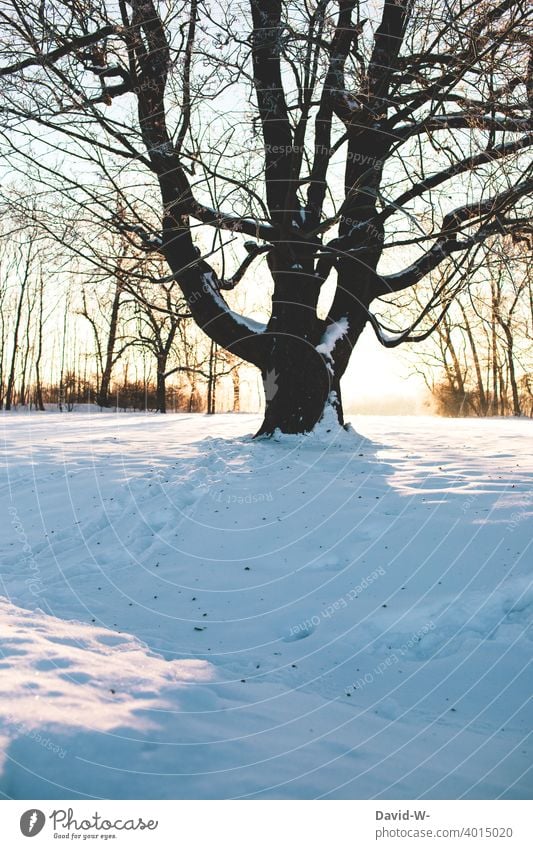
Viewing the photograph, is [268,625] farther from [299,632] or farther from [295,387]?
[295,387]

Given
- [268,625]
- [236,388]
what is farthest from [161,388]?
[268,625]

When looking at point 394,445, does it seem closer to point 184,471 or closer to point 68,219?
point 184,471

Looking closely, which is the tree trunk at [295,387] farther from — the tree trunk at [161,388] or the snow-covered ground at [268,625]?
the tree trunk at [161,388]

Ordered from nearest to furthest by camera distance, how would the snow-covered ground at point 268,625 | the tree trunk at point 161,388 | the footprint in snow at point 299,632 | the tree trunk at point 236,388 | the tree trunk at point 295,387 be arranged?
the snow-covered ground at point 268,625, the footprint in snow at point 299,632, the tree trunk at point 295,387, the tree trunk at point 161,388, the tree trunk at point 236,388

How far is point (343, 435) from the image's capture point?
9398mm

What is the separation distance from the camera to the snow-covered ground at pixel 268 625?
256 cm

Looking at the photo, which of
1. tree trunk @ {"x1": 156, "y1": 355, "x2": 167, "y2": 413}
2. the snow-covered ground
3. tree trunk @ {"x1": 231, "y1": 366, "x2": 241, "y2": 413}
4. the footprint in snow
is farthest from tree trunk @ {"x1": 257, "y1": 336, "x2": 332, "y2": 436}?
tree trunk @ {"x1": 231, "y1": 366, "x2": 241, "y2": 413}

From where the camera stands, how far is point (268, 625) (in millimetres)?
4418

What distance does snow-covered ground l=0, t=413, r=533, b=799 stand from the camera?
2562 millimetres

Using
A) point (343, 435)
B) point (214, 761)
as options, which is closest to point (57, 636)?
point (214, 761)

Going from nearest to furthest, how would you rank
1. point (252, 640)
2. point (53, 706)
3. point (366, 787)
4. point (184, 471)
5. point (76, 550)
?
point (366, 787) < point (53, 706) < point (252, 640) < point (76, 550) < point (184, 471)

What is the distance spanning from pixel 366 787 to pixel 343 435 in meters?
7.07

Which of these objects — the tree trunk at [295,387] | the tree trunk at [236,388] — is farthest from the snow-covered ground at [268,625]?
the tree trunk at [236,388]

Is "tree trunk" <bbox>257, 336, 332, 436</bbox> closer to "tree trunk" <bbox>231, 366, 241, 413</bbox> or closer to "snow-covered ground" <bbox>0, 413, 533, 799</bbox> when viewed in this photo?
"snow-covered ground" <bbox>0, 413, 533, 799</bbox>
